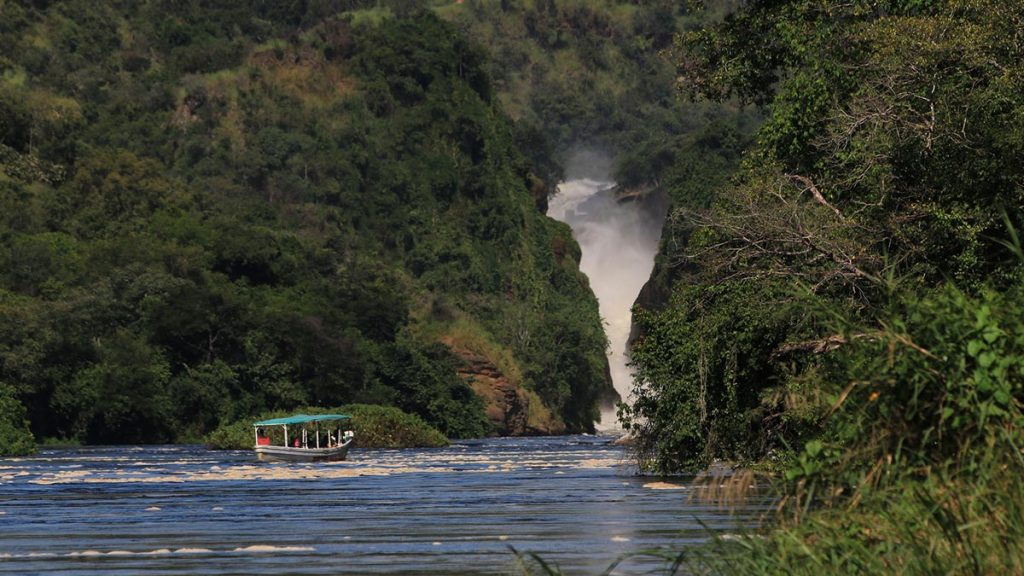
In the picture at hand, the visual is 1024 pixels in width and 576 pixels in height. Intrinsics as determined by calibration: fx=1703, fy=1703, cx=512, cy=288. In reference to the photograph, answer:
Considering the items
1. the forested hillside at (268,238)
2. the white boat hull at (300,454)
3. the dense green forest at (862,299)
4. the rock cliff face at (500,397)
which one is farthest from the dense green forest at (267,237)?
the dense green forest at (862,299)

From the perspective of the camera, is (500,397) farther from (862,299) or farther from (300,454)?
(862,299)

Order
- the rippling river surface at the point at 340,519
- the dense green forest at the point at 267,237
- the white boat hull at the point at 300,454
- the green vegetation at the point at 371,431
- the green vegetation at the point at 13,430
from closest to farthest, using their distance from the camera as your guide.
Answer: the rippling river surface at the point at 340,519 → the white boat hull at the point at 300,454 → the green vegetation at the point at 13,430 → the green vegetation at the point at 371,431 → the dense green forest at the point at 267,237

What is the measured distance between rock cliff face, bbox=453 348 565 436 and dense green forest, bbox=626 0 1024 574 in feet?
271

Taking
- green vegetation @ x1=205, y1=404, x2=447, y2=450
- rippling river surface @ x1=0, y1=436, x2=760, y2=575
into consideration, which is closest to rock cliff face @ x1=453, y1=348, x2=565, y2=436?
green vegetation @ x1=205, y1=404, x2=447, y2=450

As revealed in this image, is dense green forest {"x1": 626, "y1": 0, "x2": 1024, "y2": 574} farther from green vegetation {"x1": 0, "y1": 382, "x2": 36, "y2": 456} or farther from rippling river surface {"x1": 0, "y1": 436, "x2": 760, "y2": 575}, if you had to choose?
green vegetation {"x1": 0, "y1": 382, "x2": 36, "y2": 456}

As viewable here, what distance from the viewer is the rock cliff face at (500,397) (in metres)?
134

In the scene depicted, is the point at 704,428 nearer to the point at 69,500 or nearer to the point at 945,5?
the point at 945,5

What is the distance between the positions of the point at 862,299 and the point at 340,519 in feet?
39.6

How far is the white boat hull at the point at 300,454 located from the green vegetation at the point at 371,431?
1884cm

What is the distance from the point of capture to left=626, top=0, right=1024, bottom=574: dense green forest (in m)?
15.6

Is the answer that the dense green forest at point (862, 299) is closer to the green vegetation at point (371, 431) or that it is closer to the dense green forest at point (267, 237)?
the green vegetation at point (371, 431)

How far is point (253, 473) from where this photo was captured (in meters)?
60.2

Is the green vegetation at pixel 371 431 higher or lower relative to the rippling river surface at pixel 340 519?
higher

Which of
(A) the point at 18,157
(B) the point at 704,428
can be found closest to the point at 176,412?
(A) the point at 18,157
